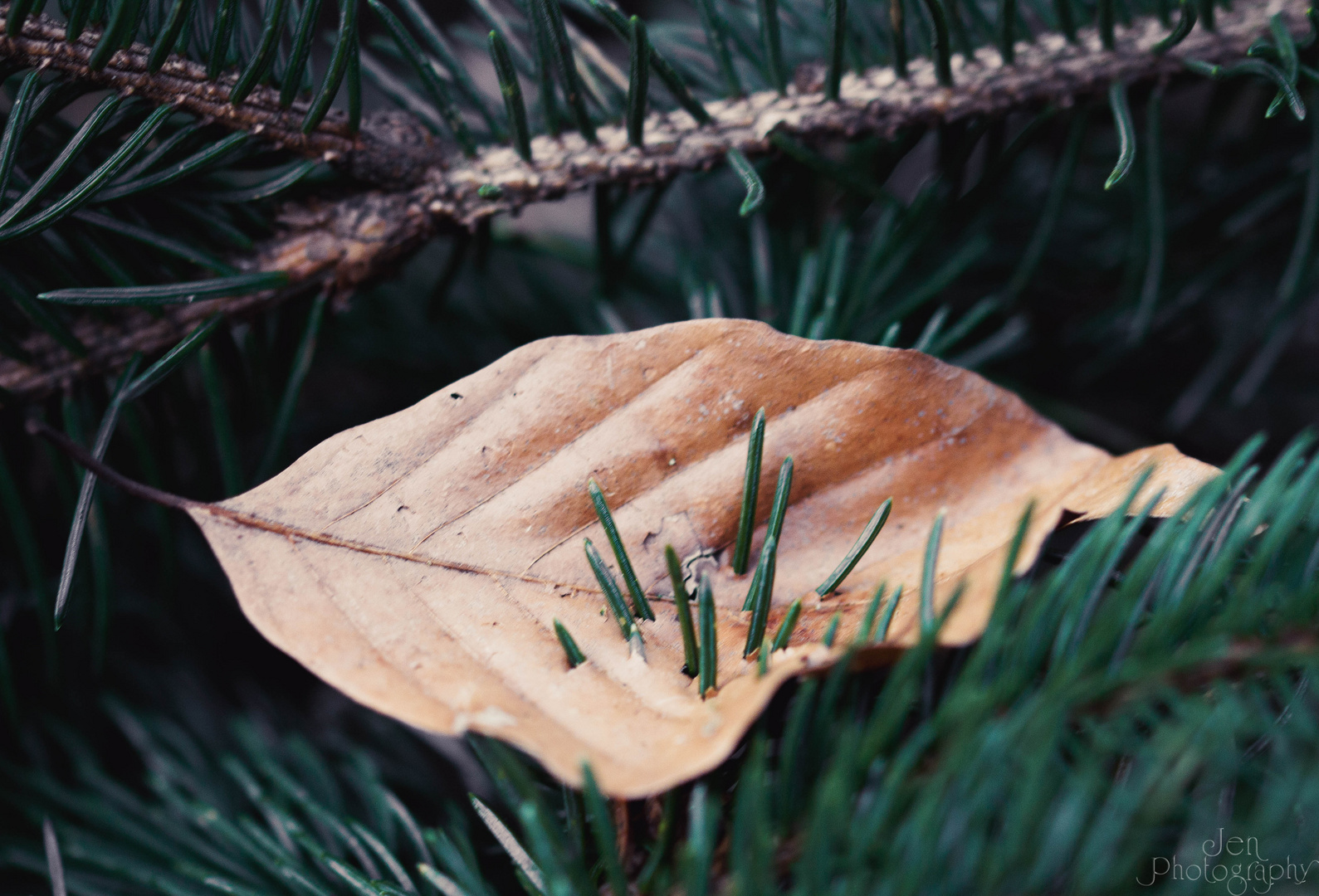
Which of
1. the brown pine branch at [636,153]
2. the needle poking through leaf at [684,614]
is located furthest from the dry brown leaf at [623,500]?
the brown pine branch at [636,153]

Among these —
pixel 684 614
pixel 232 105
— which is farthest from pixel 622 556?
pixel 232 105

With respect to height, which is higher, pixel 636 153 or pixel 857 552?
pixel 636 153

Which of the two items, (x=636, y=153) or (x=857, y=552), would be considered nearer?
(x=857, y=552)
